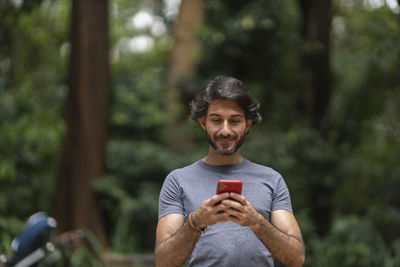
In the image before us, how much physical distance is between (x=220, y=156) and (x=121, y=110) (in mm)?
8382

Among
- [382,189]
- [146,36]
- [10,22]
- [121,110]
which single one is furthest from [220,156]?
[146,36]

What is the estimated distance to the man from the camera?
2205mm

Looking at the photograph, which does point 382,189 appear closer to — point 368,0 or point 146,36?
point 368,0

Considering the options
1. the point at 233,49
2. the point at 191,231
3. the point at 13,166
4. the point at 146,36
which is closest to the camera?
the point at 191,231

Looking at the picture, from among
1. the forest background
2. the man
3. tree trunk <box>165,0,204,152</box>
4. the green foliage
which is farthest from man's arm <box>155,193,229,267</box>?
tree trunk <box>165,0,204,152</box>

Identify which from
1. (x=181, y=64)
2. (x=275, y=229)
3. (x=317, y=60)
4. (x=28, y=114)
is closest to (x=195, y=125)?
(x=181, y=64)

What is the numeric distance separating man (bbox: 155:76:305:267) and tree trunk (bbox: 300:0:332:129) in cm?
819

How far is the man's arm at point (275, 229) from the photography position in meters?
2.08

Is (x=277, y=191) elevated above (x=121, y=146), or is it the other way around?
(x=277, y=191)

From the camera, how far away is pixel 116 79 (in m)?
11.1

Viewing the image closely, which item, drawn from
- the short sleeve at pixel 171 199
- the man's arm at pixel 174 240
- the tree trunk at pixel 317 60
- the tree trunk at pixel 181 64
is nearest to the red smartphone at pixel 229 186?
the man's arm at pixel 174 240

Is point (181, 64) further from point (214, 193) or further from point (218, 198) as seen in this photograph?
point (218, 198)

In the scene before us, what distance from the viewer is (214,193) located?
234cm

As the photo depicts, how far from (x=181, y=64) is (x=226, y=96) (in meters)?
8.52
